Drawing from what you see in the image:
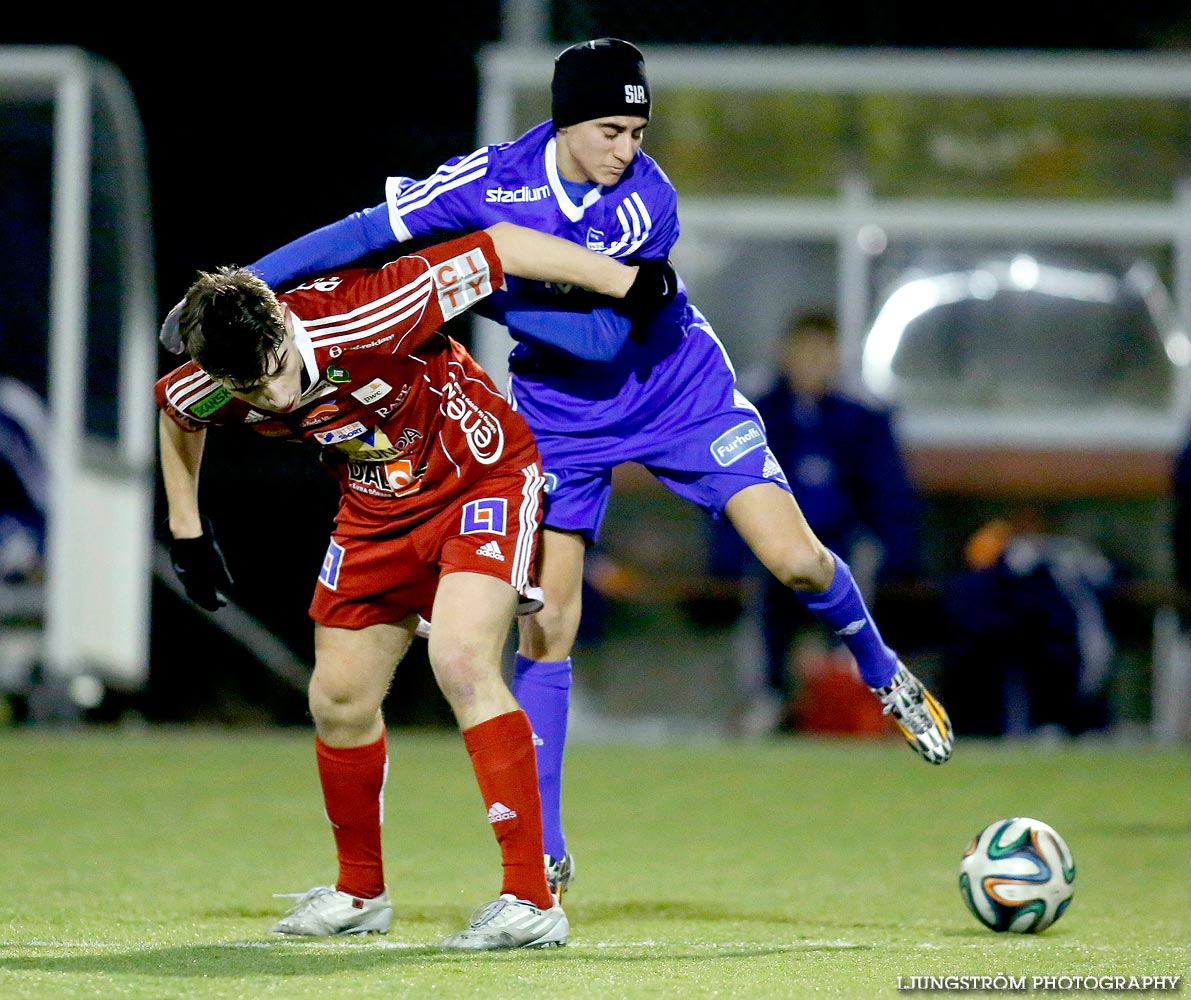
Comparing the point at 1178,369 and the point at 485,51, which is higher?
the point at 485,51

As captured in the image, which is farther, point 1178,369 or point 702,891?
point 1178,369

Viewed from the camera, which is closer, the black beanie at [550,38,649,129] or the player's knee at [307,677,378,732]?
the player's knee at [307,677,378,732]

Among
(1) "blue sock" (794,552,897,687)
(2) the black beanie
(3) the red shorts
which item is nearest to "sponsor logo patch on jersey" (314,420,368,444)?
(3) the red shorts

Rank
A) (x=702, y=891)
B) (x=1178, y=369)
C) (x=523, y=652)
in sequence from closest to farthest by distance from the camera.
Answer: (x=523, y=652) → (x=702, y=891) → (x=1178, y=369)

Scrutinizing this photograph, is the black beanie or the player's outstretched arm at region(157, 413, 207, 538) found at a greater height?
the black beanie

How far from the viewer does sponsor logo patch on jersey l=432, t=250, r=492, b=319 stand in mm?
4059

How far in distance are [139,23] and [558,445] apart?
24.3 feet

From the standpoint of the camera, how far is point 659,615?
10.9 meters

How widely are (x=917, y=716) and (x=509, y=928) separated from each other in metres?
1.41

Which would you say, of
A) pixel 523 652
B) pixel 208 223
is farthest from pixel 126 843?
pixel 208 223

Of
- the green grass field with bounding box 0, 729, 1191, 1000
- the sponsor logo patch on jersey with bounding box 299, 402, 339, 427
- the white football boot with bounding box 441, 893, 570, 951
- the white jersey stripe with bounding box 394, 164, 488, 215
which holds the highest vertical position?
the white jersey stripe with bounding box 394, 164, 488, 215

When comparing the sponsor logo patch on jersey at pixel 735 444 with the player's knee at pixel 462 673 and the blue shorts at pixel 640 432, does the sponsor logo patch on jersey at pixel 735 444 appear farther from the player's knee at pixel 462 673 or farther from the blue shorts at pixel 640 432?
the player's knee at pixel 462 673

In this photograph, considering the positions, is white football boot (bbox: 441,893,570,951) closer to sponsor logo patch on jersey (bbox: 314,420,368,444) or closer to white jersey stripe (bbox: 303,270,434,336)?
sponsor logo patch on jersey (bbox: 314,420,368,444)

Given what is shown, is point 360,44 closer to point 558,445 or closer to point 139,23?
point 139,23
